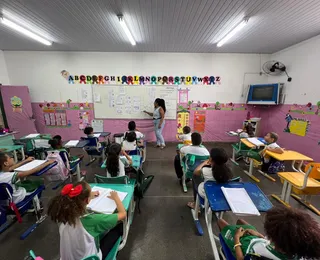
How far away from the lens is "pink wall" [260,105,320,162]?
329 cm

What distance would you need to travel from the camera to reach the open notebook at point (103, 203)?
1.13m

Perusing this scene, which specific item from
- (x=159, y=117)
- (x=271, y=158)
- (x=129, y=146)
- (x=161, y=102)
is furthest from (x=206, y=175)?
(x=161, y=102)

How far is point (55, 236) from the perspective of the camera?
1.73m

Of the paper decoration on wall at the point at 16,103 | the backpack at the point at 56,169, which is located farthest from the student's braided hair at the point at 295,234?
the paper decoration on wall at the point at 16,103

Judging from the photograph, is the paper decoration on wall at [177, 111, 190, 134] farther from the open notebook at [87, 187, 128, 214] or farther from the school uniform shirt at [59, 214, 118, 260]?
the school uniform shirt at [59, 214, 118, 260]

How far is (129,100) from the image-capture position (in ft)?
15.8

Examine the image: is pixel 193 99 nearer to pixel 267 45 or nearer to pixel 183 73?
pixel 183 73

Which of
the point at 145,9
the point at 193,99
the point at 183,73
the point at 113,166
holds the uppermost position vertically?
the point at 145,9

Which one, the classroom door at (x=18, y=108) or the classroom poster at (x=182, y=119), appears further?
the classroom poster at (x=182, y=119)

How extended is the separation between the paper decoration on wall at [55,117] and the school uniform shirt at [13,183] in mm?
3745

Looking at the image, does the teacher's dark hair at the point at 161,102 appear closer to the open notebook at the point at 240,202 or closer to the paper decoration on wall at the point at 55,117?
the paper decoration on wall at the point at 55,117

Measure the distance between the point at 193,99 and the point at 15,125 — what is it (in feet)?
18.9

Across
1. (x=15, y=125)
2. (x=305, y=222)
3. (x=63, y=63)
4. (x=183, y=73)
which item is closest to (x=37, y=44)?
(x=63, y=63)

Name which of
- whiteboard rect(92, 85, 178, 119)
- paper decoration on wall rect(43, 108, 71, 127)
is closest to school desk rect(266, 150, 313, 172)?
whiteboard rect(92, 85, 178, 119)
